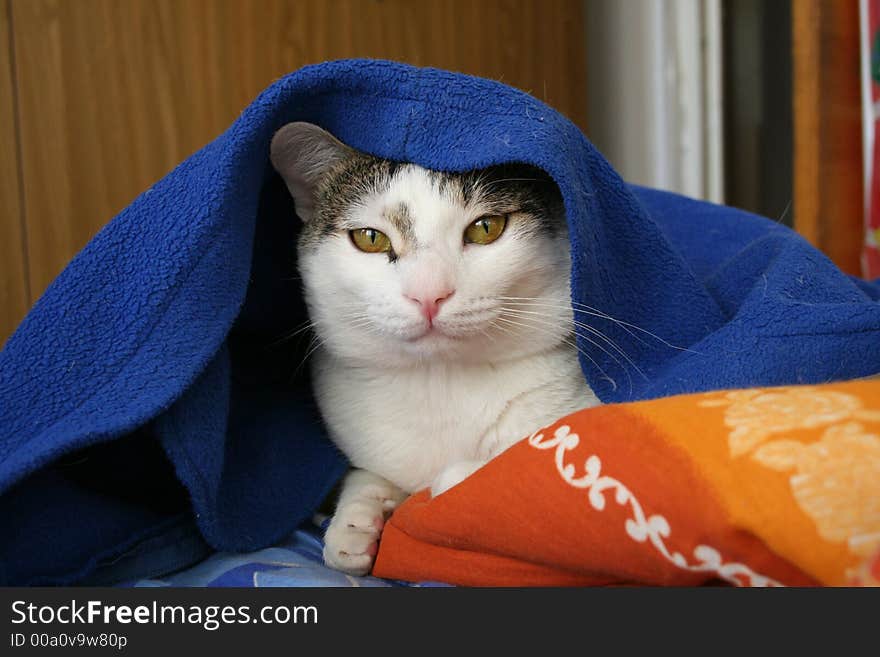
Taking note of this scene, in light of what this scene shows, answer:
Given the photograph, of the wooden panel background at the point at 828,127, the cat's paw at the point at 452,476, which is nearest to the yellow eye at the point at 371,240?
the cat's paw at the point at 452,476

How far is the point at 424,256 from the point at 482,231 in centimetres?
12

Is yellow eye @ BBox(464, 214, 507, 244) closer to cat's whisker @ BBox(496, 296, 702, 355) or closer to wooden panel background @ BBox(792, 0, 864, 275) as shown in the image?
cat's whisker @ BBox(496, 296, 702, 355)

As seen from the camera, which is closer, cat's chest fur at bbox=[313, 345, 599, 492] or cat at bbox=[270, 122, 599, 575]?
cat at bbox=[270, 122, 599, 575]

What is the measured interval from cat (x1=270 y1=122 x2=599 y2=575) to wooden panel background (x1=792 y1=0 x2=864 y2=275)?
1.02 meters

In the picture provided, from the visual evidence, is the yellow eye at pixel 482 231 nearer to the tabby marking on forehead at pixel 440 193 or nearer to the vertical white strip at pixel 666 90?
the tabby marking on forehead at pixel 440 193

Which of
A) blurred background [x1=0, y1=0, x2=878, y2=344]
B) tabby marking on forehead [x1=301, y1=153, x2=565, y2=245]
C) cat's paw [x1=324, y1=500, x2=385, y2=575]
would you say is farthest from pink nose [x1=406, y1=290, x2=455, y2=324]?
blurred background [x1=0, y1=0, x2=878, y2=344]

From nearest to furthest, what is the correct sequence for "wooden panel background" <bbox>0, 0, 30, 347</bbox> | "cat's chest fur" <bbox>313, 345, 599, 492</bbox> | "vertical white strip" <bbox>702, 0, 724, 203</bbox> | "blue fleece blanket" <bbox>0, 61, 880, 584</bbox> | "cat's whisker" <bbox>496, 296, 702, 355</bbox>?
"blue fleece blanket" <bbox>0, 61, 880, 584</bbox> → "cat's whisker" <bbox>496, 296, 702, 355</bbox> → "cat's chest fur" <bbox>313, 345, 599, 492</bbox> → "wooden panel background" <bbox>0, 0, 30, 347</bbox> → "vertical white strip" <bbox>702, 0, 724, 203</bbox>

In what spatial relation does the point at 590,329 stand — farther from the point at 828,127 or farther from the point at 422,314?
the point at 828,127

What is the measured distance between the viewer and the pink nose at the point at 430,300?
36.3 inches

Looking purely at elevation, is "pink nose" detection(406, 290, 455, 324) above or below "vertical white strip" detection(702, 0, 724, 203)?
below

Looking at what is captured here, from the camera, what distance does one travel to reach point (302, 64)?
197 centimetres

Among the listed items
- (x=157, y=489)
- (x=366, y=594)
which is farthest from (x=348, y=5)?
(x=366, y=594)

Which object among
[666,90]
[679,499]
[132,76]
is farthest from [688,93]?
[679,499]

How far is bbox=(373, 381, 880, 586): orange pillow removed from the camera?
61 cm
